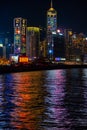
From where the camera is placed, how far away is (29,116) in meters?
24.8

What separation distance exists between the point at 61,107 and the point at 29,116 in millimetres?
5211

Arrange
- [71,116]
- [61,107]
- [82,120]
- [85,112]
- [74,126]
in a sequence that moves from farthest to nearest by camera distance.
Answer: [61,107]
[85,112]
[71,116]
[82,120]
[74,126]

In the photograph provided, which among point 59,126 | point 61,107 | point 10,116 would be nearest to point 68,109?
point 61,107

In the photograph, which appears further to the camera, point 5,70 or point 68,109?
point 5,70

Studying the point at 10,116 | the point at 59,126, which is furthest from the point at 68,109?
the point at 59,126

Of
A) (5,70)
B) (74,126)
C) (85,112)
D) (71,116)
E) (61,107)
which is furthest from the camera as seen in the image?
(5,70)

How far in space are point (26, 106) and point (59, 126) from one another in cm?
867

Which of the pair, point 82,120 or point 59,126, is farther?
point 82,120

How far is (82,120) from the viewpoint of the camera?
23.4 metres

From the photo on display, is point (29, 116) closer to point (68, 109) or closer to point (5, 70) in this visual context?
point (68, 109)

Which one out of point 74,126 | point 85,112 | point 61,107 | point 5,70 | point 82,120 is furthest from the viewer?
point 5,70

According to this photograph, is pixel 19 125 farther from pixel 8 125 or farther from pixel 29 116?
pixel 29 116

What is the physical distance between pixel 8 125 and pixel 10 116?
3.05 meters

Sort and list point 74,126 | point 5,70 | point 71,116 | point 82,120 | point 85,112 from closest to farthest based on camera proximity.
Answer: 1. point 74,126
2. point 82,120
3. point 71,116
4. point 85,112
5. point 5,70
